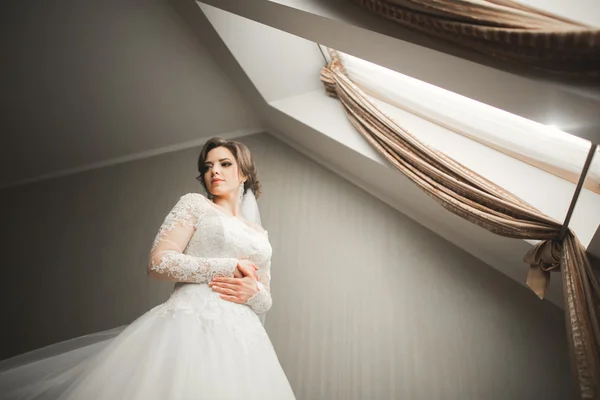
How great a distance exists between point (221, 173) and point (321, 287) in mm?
1052

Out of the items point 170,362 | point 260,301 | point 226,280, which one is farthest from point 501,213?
point 170,362

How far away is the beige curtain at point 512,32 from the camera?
46.4 inches

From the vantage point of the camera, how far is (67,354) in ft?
5.55

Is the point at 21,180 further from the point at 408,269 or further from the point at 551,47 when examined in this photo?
the point at 551,47

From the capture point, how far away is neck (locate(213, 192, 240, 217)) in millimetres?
2213

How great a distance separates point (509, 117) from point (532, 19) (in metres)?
1.01

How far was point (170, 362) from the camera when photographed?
141 centimetres

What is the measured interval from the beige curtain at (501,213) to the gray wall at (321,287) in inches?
26.8

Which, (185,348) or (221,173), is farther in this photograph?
(221,173)

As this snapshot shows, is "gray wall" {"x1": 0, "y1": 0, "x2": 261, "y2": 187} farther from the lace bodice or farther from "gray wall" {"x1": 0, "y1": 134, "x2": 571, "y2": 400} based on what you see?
the lace bodice

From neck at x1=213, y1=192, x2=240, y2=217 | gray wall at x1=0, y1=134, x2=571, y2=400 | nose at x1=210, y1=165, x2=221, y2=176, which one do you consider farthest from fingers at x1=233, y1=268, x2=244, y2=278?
gray wall at x1=0, y1=134, x2=571, y2=400

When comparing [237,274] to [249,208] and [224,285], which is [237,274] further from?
[249,208]

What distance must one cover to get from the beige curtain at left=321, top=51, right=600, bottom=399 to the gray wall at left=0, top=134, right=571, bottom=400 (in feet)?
2.23

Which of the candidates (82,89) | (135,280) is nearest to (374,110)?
(135,280)
